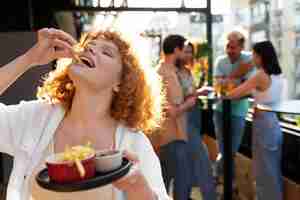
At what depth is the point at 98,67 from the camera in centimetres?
127

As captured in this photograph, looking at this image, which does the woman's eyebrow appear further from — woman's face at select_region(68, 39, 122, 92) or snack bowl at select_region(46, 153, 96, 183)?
snack bowl at select_region(46, 153, 96, 183)

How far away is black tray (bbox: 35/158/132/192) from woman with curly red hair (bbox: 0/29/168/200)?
135mm

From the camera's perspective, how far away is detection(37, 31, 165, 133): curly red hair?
138 cm

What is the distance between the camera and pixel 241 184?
374 centimetres

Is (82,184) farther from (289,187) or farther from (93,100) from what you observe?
(289,187)

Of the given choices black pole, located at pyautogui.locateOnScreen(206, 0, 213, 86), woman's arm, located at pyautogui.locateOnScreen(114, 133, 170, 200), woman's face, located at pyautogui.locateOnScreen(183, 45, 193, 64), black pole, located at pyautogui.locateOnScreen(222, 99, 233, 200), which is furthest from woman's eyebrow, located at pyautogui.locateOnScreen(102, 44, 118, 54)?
black pole, located at pyautogui.locateOnScreen(206, 0, 213, 86)

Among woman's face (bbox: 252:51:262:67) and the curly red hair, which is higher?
the curly red hair

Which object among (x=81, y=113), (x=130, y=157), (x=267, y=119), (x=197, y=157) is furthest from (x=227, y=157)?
(x=130, y=157)

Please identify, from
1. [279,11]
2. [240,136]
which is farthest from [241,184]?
[279,11]

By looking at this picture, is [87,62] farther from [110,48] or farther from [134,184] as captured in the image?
[134,184]

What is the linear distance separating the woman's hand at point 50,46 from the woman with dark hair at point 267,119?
2037mm

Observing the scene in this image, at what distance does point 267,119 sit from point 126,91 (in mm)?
1958

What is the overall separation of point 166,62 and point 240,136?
982 mm

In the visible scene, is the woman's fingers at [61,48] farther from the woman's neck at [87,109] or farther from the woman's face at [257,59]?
the woman's face at [257,59]
